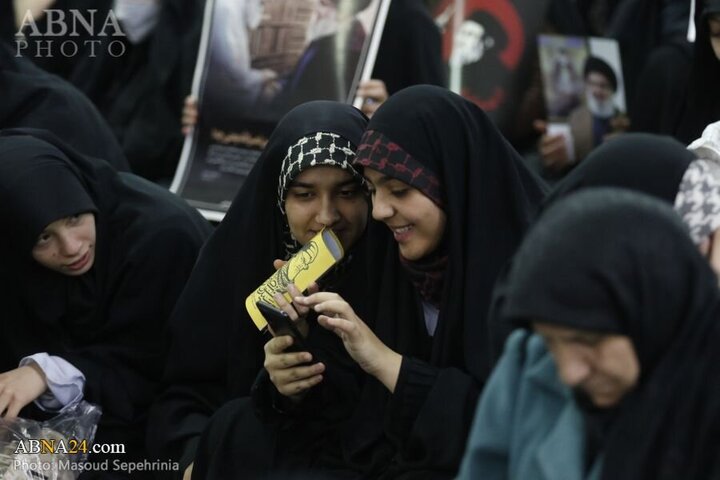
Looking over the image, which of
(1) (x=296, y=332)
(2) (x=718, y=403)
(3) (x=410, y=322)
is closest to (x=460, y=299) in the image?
(3) (x=410, y=322)

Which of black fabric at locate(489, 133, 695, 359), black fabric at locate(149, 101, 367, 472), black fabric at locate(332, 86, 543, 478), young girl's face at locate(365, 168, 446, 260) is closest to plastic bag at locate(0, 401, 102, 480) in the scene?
black fabric at locate(149, 101, 367, 472)

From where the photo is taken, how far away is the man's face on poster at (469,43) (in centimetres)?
522

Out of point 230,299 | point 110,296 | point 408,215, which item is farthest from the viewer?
point 110,296

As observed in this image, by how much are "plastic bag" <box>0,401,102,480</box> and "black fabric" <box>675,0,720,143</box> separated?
2156 mm

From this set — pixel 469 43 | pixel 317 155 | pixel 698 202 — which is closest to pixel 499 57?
pixel 469 43

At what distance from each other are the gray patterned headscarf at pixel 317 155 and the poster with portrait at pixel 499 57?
6.26ft

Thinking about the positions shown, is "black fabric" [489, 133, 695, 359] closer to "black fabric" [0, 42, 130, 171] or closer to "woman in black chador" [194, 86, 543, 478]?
"woman in black chador" [194, 86, 543, 478]

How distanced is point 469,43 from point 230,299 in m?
2.02

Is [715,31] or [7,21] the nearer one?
[715,31]

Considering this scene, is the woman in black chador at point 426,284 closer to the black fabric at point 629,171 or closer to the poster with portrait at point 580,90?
the black fabric at point 629,171

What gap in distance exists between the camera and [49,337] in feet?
12.9

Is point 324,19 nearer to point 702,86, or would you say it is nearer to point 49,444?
point 702,86

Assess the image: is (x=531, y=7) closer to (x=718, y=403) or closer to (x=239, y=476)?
(x=239, y=476)

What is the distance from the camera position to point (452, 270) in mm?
3057
